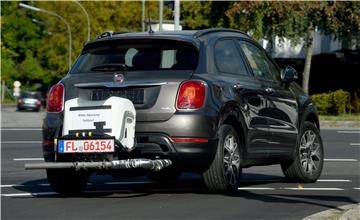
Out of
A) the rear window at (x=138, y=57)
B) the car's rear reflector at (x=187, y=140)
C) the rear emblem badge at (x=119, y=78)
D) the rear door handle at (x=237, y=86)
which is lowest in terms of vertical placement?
the car's rear reflector at (x=187, y=140)

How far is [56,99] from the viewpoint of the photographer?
10141mm

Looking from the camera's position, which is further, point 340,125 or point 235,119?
point 340,125

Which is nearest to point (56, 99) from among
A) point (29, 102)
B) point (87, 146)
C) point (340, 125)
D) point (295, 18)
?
point (87, 146)

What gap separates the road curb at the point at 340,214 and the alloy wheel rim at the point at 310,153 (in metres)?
2.94

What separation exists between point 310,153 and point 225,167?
88.3 inches

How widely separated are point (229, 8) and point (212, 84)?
106ft

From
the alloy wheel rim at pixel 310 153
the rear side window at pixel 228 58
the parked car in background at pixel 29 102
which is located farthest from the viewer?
the parked car in background at pixel 29 102

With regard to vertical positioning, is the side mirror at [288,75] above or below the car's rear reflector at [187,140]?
above

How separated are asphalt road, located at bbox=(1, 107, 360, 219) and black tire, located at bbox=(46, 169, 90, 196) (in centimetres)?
11

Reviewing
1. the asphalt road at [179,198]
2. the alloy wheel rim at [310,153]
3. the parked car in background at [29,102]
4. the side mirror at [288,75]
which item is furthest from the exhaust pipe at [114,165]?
the parked car in background at [29,102]

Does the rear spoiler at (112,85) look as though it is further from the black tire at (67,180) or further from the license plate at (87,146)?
the black tire at (67,180)

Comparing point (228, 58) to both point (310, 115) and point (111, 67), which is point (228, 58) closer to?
point (111, 67)

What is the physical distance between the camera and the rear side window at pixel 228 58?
10.5m

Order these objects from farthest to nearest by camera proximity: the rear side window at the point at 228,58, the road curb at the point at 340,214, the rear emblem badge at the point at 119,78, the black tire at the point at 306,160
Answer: the black tire at the point at 306,160
the rear side window at the point at 228,58
the rear emblem badge at the point at 119,78
the road curb at the point at 340,214
